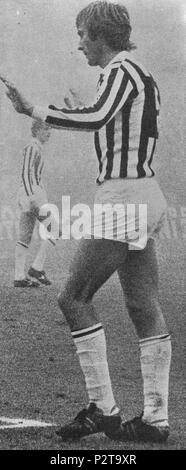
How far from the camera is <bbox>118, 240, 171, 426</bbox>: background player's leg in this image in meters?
5.30

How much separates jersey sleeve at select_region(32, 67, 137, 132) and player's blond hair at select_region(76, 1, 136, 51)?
0.27 m

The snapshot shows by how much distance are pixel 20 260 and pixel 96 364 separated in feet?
28.3

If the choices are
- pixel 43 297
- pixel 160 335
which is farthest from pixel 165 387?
pixel 43 297

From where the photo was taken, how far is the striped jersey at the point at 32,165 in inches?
549

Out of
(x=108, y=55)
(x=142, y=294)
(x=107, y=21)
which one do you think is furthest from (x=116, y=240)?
(x=107, y=21)

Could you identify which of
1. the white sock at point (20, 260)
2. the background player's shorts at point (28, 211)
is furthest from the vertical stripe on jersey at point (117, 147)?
the background player's shorts at point (28, 211)

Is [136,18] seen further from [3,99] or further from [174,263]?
[3,99]

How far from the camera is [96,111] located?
5.08 meters

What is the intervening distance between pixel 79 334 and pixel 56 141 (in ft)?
46.9

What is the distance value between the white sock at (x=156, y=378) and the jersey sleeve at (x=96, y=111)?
1002mm

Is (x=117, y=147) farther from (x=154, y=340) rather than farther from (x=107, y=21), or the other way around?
(x=154, y=340)

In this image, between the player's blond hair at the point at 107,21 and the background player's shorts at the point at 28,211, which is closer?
the player's blond hair at the point at 107,21

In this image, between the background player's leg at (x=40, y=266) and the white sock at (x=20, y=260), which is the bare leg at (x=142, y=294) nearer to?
the background player's leg at (x=40, y=266)

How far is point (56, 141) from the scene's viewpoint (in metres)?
19.4
